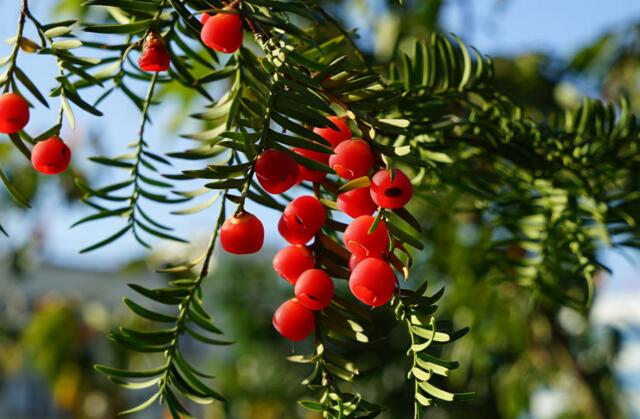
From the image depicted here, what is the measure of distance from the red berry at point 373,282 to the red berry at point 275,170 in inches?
1.4

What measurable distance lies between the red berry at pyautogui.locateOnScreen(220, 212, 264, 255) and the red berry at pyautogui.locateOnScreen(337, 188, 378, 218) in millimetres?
29

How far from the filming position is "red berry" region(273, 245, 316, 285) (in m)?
0.28

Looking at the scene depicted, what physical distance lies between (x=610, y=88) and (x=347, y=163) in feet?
6.35

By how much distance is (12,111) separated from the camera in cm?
28

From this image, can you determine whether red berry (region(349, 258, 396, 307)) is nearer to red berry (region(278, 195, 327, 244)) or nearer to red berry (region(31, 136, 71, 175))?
red berry (region(278, 195, 327, 244))

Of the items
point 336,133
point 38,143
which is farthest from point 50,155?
point 336,133

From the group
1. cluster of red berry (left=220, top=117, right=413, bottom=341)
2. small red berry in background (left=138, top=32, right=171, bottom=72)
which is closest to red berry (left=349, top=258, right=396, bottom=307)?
cluster of red berry (left=220, top=117, right=413, bottom=341)

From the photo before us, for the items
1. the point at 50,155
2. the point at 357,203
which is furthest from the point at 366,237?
the point at 50,155

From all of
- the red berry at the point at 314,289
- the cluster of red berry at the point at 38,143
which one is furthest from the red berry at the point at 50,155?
the red berry at the point at 314,289

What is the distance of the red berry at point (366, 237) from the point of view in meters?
0.25

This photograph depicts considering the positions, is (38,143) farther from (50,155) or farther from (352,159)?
(352,159)

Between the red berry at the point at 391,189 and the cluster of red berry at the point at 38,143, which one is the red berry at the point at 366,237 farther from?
the cluster of red berry at the point at 38,143

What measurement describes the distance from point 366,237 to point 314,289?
0.03 metres

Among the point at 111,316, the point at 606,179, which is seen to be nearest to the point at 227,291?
the point at 111,316
